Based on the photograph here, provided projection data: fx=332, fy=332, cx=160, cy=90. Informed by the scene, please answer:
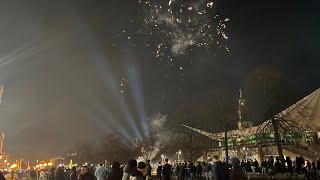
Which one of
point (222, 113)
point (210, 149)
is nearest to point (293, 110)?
point (222, 113)

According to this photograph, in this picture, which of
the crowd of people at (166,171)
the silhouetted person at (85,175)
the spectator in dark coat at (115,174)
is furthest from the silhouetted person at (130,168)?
the silhouetted person at (85,175)

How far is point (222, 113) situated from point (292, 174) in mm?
19562

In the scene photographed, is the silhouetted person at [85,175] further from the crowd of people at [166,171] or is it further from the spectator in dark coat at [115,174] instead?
the spectator in dark coat at [115,174]

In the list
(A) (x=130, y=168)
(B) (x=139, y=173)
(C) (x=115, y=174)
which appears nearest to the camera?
(B) (x=139, y=173)

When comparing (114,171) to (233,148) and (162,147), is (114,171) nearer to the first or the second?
(233,148)

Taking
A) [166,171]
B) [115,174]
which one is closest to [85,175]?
[115,174]

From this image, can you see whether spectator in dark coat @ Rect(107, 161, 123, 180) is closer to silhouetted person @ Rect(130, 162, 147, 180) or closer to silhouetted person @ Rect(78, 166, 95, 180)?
silhouetted person @ Rect(78, 166, 95, 180)

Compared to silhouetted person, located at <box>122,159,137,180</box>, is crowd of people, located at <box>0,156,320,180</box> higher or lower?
lower

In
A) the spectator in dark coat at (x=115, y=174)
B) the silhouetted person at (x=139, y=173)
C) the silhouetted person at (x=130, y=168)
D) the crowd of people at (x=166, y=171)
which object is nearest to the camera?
the silhouetted person at (x=139, y=173)

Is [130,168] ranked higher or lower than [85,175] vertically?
higher

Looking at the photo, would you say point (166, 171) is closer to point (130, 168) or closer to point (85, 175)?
point (85, 175)

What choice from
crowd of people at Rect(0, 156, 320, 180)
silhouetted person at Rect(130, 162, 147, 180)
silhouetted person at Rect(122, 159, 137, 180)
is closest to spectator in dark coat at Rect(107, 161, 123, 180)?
crowd of people at Rect(0, 156, 320, 180)

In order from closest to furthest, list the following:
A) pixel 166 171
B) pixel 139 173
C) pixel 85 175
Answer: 1. pixel 139 173
2. pixel 85 175
3. pixel 166 171

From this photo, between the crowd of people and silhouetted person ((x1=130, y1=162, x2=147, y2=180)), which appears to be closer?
silhouetted person ((x1=130, y1=162, x2=147, y2=180))
